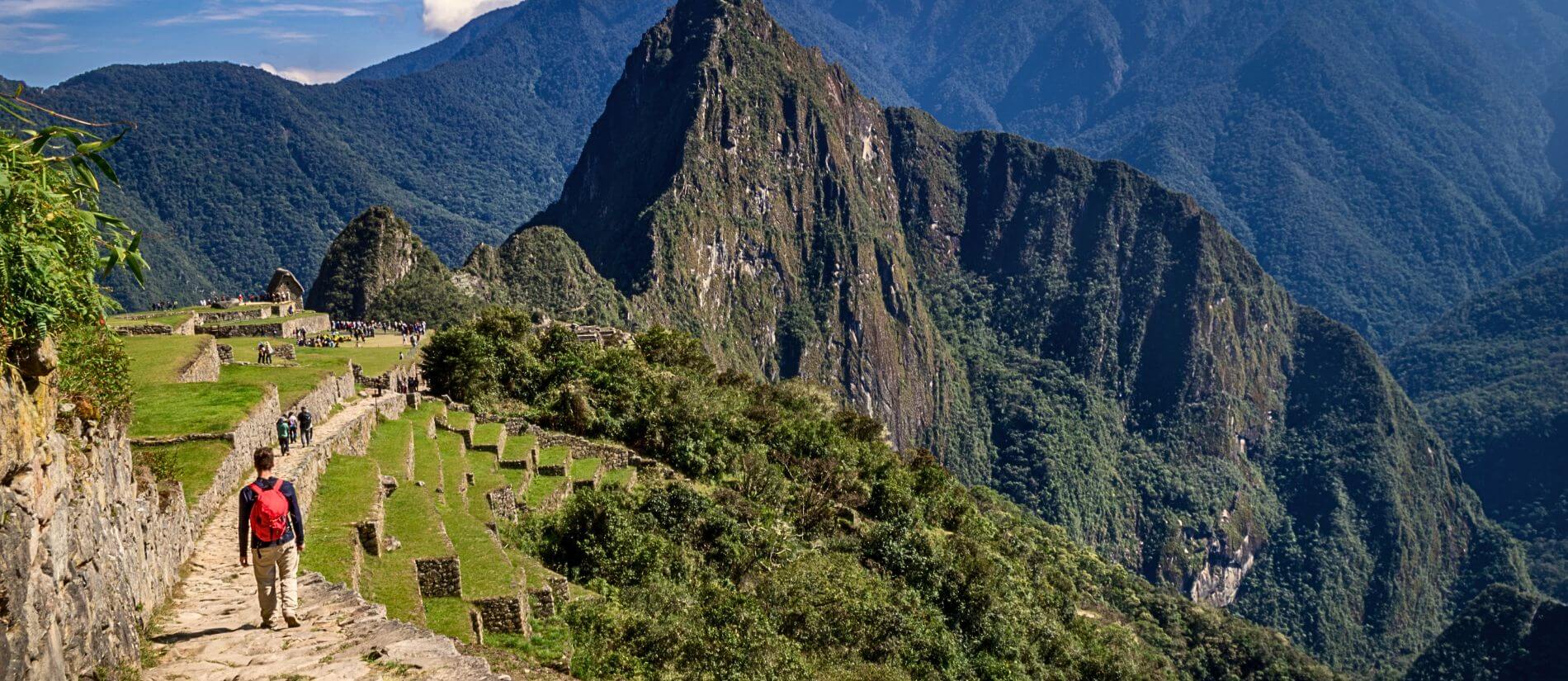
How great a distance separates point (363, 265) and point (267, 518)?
81.0 metres

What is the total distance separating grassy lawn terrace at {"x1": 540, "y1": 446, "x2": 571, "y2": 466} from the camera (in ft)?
107

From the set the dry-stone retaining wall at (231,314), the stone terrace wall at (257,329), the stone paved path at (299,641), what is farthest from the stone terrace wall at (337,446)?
the dry-stone retaining wall at (231,314)

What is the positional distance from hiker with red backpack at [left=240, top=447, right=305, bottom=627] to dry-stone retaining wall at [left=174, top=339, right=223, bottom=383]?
46.7 ft

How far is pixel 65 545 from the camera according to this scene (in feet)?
27.0

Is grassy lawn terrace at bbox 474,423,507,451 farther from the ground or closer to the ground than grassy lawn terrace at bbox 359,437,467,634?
farther from the ground

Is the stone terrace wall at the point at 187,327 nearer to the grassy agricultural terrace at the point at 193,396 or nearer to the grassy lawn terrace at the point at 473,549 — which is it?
the grassy agricultural terrace at the point at 193,396

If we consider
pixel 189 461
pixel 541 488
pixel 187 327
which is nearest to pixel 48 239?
pixel 189 461

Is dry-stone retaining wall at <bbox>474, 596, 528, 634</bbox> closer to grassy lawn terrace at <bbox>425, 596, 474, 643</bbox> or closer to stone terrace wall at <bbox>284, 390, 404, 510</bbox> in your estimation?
grassy lawn terrace at <bbox>425, 596, 474, 643</bbox>

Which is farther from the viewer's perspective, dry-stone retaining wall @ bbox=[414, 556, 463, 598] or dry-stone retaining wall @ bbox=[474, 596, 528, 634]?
dry-stone retaining wall @ bbox=[474, 596, 528, 634]

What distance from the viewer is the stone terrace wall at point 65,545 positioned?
7203 millimetres

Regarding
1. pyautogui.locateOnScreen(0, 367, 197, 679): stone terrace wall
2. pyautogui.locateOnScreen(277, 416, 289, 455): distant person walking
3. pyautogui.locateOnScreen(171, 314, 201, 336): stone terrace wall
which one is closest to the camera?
pyautogui.locateOnScreen(0, 367, 197, 679): stone terrace wall

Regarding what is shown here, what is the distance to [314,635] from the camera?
11.2m

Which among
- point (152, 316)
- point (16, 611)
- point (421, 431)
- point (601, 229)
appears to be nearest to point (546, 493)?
point (421, 431)

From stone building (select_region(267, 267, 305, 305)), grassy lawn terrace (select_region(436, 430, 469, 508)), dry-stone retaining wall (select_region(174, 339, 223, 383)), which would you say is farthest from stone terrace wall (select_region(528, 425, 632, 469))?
stone building (select_region(267, 267, 305, 305))
